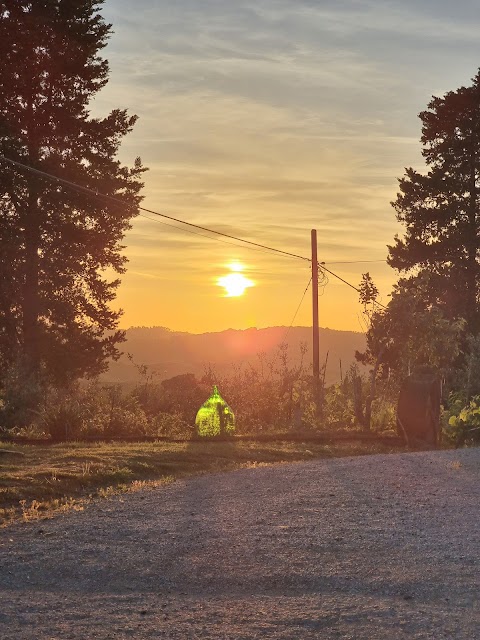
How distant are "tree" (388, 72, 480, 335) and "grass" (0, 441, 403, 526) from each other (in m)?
16.7

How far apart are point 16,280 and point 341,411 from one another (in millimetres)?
10741

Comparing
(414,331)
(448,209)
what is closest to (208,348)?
(448,209)

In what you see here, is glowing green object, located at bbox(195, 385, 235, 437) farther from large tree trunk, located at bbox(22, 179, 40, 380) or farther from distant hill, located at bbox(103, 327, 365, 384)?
distant hill, located at bbox(103, 327, 365, 384)

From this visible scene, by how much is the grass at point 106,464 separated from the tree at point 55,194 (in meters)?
10.5

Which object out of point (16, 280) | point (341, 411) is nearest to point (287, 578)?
point (341, 411)

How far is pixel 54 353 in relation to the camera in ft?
88.0

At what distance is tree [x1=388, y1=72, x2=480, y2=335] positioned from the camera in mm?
33844

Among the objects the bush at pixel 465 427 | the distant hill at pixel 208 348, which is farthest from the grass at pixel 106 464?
the distant hill at pixel 208 348

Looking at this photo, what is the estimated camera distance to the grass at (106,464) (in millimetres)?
10516

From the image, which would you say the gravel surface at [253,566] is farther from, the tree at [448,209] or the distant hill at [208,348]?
the distant hill at [208,348]

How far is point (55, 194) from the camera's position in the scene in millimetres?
26453

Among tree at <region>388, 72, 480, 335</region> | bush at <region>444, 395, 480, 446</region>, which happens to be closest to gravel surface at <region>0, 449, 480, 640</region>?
bush at <region>444, 395, 480, 446</region>

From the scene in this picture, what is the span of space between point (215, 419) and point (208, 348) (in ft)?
262

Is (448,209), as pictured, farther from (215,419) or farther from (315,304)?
(215,419)
